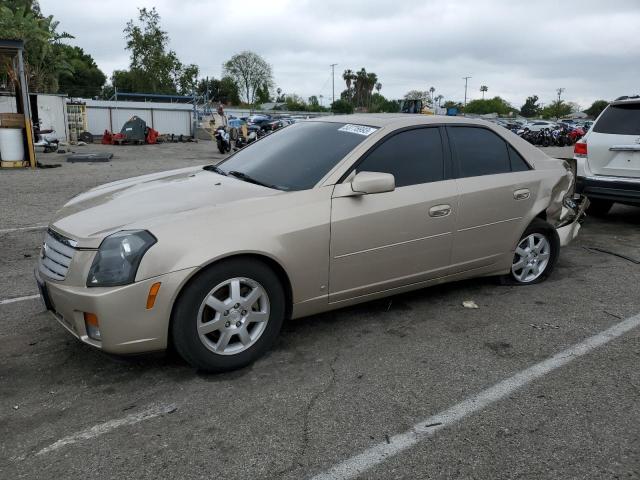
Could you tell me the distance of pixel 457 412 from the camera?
294 cm

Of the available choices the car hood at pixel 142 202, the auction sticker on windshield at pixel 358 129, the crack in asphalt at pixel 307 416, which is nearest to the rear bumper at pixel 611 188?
the auction sticker on windshield at pixel 358 129

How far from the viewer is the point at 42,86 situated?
35.0 meters

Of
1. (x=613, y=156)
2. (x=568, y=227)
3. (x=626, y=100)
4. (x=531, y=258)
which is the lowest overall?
(x=531, y=258)

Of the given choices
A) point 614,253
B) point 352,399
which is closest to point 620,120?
point 614,253

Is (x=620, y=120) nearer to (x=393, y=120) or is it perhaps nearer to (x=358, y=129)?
(x=393, y=120)

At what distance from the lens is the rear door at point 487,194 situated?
4.29 metres

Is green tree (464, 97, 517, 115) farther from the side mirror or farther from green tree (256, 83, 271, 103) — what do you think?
the side mirror

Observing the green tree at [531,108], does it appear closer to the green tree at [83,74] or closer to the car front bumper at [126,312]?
the green tree at [83,74]

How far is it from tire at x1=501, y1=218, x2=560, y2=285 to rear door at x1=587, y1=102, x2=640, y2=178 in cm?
284

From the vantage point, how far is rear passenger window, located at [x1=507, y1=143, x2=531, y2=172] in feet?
15.5

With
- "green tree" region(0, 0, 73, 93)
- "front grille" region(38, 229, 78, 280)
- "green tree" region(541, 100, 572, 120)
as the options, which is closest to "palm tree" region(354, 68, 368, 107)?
"green tree" region(541, 100, 572, 120)

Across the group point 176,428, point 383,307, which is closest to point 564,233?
point 383,307

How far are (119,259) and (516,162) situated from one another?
3.36 m

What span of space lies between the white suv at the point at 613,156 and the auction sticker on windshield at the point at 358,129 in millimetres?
4406
